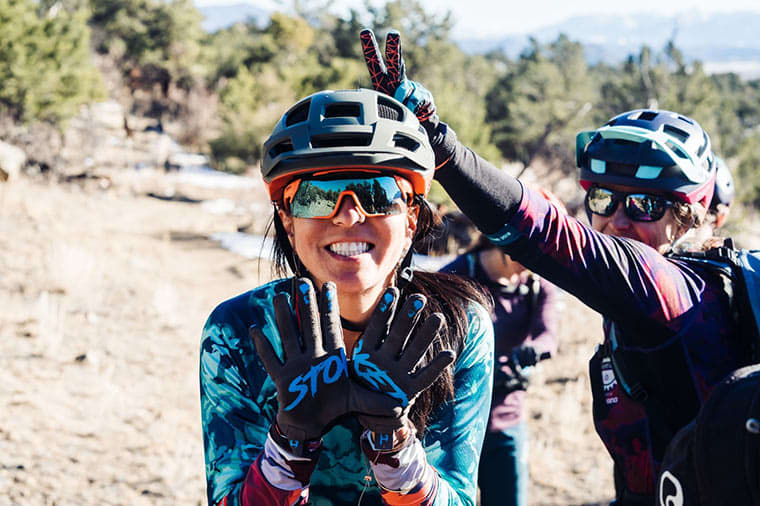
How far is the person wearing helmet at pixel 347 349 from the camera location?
1.62 meters

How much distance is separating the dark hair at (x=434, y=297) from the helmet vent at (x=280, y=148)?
0.21m

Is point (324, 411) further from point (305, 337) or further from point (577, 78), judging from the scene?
point (577, 78)

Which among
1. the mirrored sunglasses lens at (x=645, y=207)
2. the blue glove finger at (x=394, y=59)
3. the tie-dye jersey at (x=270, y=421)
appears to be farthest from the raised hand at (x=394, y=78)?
the mirrored sunglasses lens at (x=645, y=207)

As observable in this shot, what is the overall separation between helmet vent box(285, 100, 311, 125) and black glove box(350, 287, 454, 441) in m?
0.81

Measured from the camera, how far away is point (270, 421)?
→ 6.53ft

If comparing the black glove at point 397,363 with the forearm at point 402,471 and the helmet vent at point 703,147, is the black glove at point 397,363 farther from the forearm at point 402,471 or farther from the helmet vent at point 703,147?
the helmet vent at point 703,147

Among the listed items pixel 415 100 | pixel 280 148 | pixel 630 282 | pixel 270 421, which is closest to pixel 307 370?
pixel 270 421

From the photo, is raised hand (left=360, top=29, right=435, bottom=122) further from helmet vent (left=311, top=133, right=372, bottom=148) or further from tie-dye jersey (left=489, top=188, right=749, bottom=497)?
tie-dye jersey (left=489, top=188, right=749, bottom=497)

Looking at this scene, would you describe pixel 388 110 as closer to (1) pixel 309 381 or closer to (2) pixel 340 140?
(2) pixel 340 140

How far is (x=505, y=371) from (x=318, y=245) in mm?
2010

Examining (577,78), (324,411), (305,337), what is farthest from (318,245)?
(577,78)

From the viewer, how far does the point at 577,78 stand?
33125 mm

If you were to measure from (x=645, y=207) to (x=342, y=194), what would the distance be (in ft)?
4.08

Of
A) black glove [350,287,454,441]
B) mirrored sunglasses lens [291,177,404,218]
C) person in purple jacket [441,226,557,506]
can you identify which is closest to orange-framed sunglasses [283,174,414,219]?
mirrored sunglasses lens [291,177,404,218]
